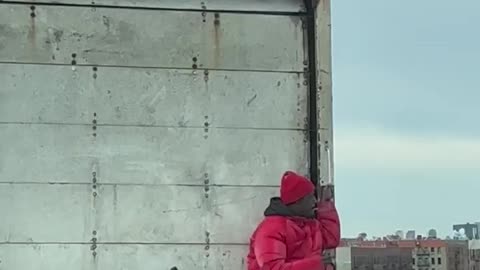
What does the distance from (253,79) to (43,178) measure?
1.10 metres

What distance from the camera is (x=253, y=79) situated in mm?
3711

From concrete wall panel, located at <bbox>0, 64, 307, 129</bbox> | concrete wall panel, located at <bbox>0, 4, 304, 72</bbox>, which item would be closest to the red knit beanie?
concrete wall panel, located at <bbox>0, 64, 307, 129</bbox>

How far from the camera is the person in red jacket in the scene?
3.41 meters

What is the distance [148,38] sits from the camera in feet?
12.1

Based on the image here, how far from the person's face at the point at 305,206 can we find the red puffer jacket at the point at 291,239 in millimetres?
27

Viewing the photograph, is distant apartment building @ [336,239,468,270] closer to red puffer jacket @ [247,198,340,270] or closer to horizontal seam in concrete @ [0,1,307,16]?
red puffer jacket @ [247,198,340,270]

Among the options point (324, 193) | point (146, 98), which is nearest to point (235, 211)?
point (324, 193)

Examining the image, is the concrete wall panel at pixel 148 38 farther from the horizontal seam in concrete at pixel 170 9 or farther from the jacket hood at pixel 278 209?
the jacket hood at pixel 278 209

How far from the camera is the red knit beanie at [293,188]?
346 centimetres

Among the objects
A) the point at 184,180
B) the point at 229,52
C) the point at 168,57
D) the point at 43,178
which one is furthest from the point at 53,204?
the point at 229,52

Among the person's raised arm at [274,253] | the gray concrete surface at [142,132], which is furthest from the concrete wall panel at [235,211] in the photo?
the person's raised arm at [274,253]

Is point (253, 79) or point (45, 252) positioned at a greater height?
point (253, 79)

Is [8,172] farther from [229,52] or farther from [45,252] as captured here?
[229,52]

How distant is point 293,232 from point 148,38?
3.80ft
